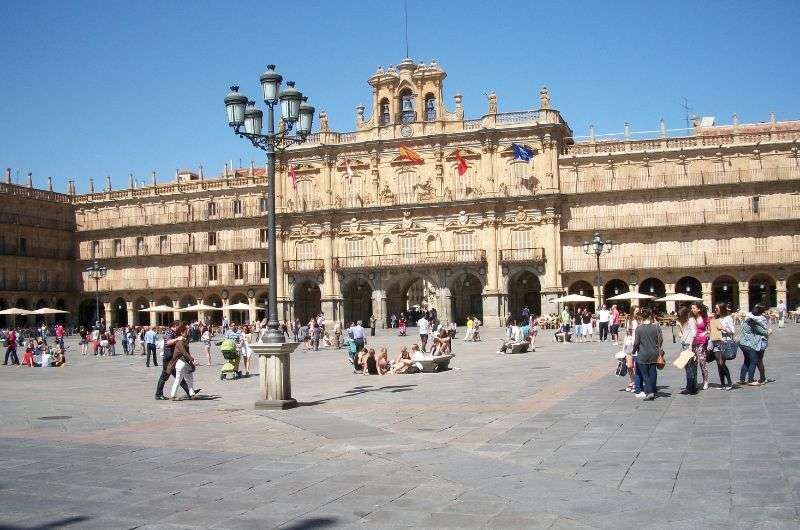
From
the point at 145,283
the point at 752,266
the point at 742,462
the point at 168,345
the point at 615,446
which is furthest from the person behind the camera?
the point at 145,283

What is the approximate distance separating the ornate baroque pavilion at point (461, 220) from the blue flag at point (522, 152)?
1371 millimetres

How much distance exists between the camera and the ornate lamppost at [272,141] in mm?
14453

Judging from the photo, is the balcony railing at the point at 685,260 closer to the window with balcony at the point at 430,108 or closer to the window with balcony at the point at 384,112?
the window with balcony at the point at 430,108

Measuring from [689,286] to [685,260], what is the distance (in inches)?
84.7

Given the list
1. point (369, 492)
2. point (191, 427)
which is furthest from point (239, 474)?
point (191, 427)

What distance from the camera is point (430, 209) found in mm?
55938

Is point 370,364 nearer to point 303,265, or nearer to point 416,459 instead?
point 416,459

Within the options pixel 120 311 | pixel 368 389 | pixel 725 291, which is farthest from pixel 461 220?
pixel 368 389

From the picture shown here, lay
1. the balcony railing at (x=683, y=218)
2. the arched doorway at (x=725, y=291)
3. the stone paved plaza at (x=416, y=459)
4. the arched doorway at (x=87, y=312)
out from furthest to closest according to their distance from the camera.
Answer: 1. the arched doorway at (x=87, y=312)
2. the arched doorway at (x=725, y=291)
3. the balcony railing at (x=683, y=218)
4. the stone paved plaza at (x=416, y=459)

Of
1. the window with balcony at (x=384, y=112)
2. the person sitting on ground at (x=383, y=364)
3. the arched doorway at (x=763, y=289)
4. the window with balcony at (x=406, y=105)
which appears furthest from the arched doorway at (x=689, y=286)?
the person sitting on ground at (x=383, y=364)

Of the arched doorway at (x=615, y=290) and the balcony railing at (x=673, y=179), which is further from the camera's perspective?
the arched doorway at (x=615, y=290)

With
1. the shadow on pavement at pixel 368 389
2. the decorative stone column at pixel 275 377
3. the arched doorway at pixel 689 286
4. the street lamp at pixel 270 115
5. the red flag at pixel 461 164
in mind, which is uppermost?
the red flag at pixel 461 164

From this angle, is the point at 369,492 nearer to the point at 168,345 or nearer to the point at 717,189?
the point at 168,345

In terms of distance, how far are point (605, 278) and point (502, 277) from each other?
6.32 m
